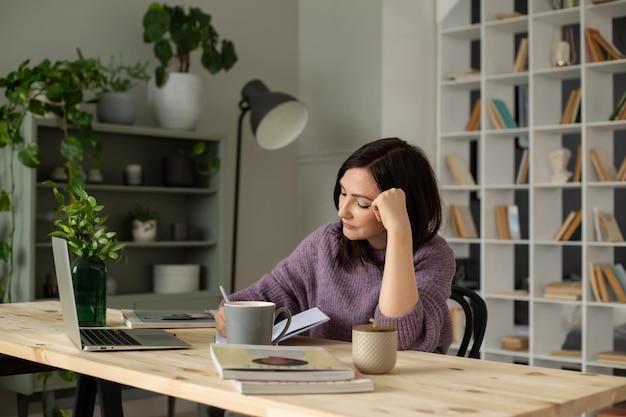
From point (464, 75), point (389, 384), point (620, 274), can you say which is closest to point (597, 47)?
point (464, 75)

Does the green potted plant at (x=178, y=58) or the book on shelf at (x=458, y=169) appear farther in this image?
the book on shelf at (x=458, y=169)

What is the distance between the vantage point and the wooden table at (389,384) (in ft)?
4.08

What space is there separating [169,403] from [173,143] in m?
1.35

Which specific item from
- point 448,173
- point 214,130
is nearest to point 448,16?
point 448,173

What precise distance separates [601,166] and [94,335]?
309 cm

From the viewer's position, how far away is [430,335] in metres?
1.92

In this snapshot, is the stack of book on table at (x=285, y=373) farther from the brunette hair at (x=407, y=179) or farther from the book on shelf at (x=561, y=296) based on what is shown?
the book on shelf at (x=561, y=296)

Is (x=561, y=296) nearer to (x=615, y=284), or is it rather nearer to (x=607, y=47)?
(x=615, y=284)

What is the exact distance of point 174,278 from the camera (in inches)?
173

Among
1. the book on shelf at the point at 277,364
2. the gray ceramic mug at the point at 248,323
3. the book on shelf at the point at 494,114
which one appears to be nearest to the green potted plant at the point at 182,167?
the book on shelf at the point at 494,114

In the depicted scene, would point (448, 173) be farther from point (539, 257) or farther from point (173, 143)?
point (173, 143)

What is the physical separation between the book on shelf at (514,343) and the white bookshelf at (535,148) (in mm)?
49

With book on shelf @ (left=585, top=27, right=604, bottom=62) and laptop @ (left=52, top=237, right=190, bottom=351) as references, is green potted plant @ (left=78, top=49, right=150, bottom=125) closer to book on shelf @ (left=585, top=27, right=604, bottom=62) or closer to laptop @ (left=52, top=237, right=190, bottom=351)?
book on shelf @ (left=585, top=27, right=604, bottom=62)

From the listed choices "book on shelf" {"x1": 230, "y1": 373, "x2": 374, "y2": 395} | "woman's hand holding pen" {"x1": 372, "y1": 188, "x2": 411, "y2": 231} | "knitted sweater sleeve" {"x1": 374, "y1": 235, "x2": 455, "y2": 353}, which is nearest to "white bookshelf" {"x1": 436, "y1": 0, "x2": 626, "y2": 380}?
"knitted sweater sleeve" {"x1": 374, "y1": 235, "x2": 455, "y2": 353}
